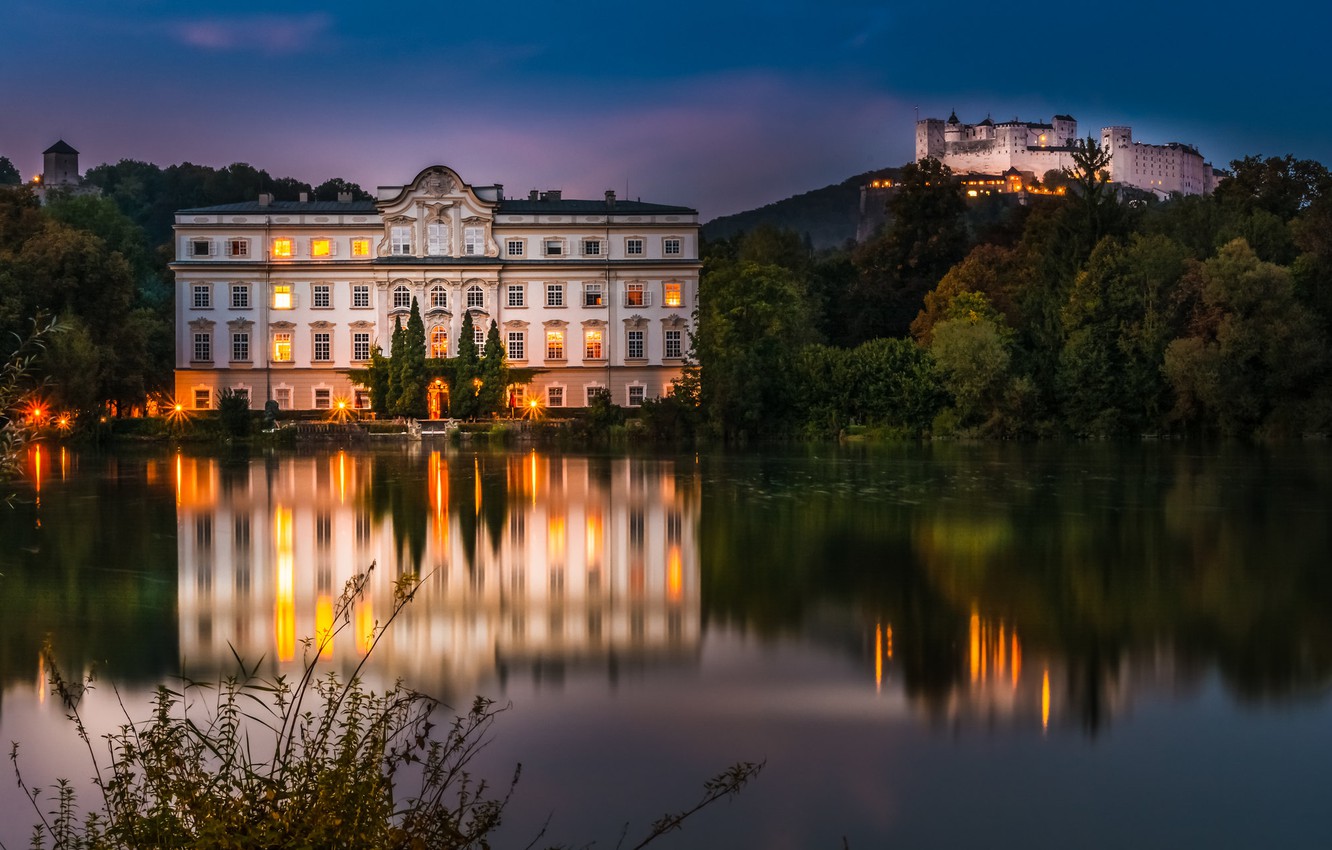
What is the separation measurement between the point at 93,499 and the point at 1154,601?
1917 centimetres

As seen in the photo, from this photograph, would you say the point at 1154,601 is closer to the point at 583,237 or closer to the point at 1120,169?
the point at 583,237

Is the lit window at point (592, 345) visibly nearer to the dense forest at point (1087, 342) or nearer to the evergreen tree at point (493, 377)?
the evergreen tree at point (493, 377)

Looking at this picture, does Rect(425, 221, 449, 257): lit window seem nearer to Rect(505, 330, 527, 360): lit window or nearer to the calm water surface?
Rect(505, 330, 527, 360): lit window

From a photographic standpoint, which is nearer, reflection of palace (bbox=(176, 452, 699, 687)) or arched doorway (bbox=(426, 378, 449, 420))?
reflection of palace (bbox=(176, 452, 699, 687))

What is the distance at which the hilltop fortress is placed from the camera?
154m

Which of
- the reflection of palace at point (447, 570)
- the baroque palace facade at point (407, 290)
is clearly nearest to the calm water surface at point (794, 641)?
the reflection of palace at point (447, 570)

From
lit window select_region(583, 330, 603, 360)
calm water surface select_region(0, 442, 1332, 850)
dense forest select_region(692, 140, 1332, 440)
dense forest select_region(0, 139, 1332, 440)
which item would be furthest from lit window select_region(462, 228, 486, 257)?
calm water surface select_region(0, 442, 1332, 850)

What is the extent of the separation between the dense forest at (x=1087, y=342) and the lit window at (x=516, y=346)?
10.8 meters

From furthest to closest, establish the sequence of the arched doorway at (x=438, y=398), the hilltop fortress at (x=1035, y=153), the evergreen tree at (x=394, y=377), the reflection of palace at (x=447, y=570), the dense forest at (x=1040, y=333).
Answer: the hilltop fortress at (x=1035, y=153)
the arched doorway at (x=438, y=398)
the evergreen tree at (x=394, y=377)
the dense forest at (x=1040, y=333)
the reflection of palace at (x=447, y=570)

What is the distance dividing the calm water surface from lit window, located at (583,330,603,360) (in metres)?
40.0

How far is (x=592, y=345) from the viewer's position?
65188 millimetres

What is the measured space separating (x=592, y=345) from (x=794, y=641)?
53.9 metres

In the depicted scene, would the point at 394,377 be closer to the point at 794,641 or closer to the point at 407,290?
the point at 407,290

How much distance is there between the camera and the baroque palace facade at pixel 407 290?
64.2 m
